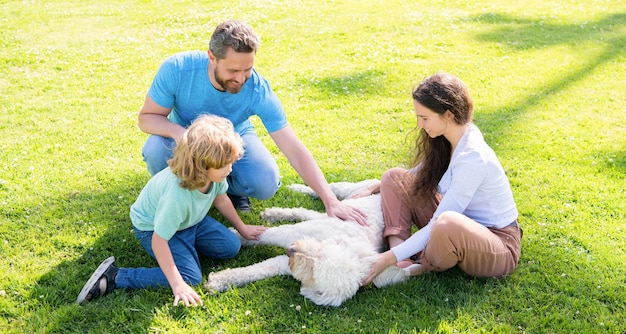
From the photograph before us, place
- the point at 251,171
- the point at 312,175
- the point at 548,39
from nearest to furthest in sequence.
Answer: the point at 312,175 < the point at 251,171 < the point at 548,39

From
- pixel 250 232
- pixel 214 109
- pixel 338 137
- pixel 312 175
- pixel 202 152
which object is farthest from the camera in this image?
pixel 338 137

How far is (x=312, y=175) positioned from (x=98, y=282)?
161cm

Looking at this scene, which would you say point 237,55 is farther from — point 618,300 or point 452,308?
point 618,300

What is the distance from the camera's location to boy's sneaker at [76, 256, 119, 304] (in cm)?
346

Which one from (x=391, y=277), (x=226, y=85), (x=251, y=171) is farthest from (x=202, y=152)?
(x=391, y=277)

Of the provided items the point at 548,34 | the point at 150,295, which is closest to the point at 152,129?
the point at 150,295

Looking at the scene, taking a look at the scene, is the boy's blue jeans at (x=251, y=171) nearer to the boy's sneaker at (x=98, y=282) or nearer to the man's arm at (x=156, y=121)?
the man's arm at (x=156, y=121)

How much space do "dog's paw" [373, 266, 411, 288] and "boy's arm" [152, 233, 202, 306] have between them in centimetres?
110

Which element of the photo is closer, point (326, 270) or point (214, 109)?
point (326, 270)

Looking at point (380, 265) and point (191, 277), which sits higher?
point (380, 265)

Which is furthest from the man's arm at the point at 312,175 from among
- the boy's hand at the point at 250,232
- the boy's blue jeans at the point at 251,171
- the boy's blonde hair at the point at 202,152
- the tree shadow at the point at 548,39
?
the tree shadow at the point at 548,39

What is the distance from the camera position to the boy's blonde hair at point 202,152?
3.27 meters

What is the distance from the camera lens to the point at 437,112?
3533 mm

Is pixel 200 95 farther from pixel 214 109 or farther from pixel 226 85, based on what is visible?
pixel 226 85
